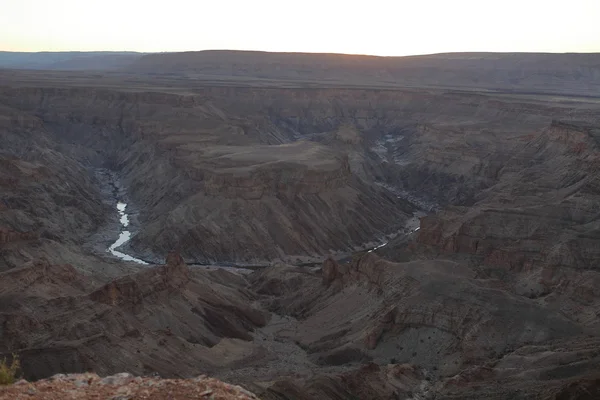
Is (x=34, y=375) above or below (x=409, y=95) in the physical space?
below

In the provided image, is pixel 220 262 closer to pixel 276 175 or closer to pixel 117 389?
pixel 276 175

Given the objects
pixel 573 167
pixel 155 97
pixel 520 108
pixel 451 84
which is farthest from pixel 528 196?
pixel 451 84

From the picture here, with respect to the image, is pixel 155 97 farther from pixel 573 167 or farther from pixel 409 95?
pixel 573 167

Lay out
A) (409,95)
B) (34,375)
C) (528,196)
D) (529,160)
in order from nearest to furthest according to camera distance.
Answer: (34,375) < (528,196) < (529,160) < (409,95)

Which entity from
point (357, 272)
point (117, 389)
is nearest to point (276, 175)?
point (357, 272)

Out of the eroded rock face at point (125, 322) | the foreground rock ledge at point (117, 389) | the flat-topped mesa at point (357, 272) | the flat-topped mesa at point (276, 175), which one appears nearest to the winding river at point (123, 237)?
the flat-topped mesa at point (276, 175)
